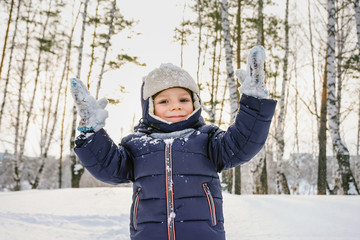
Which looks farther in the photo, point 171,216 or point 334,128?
point 334,128

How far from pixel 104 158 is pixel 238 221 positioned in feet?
11.1

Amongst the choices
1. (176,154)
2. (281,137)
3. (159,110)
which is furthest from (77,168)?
(176,154)

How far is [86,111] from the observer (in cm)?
148

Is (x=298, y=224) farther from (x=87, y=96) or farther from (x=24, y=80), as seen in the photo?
(x=24, y=80)

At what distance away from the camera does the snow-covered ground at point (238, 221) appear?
3.41 meters

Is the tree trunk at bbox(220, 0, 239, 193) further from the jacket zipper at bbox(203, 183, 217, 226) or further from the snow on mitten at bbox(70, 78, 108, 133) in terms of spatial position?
the snow on mitten at bbox(70, 78, 108, 133)

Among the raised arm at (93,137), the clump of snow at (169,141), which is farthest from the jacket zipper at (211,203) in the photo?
the raised arm at (93,137)

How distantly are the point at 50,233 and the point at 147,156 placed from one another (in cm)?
293

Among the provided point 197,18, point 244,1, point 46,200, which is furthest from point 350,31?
point 46,200

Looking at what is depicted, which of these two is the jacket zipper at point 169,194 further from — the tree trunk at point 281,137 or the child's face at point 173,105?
the tree trunk at point 281,137

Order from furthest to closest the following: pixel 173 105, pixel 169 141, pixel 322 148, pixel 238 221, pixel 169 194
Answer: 1. pixel 322 148
2. pixel 238 221
3. pixel 173 105
4. pixel 169 141
5. pixel 169 194

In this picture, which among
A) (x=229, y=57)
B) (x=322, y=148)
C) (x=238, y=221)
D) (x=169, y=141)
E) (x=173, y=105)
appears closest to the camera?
(x=169, y=141)

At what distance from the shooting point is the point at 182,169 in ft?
4.95

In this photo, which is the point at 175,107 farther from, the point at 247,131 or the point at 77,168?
the point at 77,168
